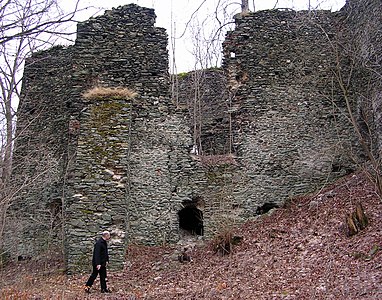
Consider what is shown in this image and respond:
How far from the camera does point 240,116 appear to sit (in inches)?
522

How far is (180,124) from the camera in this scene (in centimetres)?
1299

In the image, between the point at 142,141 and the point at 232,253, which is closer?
the point at 232,253

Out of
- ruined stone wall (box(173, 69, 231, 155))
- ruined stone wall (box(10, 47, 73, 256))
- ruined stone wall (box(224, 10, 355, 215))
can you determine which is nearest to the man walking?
ruined stone wall (box(10, 47, 73, 256))

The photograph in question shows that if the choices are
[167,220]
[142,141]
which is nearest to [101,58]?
[142,141]

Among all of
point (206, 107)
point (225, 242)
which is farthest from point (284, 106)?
point (225, 242)

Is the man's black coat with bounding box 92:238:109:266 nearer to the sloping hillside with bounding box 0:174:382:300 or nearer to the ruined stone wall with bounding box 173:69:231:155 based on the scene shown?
the sloping hillside with bounding box 0:174:382:300

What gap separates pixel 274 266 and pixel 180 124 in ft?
18.3

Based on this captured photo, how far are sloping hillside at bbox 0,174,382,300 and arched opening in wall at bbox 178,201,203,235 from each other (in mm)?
1411

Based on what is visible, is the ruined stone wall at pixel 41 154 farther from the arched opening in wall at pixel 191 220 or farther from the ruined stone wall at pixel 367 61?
the ruined stone wall at pixel 367 61

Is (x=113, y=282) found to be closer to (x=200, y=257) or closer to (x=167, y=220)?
(x=200, y=257)

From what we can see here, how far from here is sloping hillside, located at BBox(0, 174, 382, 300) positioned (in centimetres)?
737

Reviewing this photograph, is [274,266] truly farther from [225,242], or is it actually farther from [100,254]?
[100,254]

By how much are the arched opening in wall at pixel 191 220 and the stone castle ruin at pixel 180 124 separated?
35 mm

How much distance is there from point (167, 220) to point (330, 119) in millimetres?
5624
